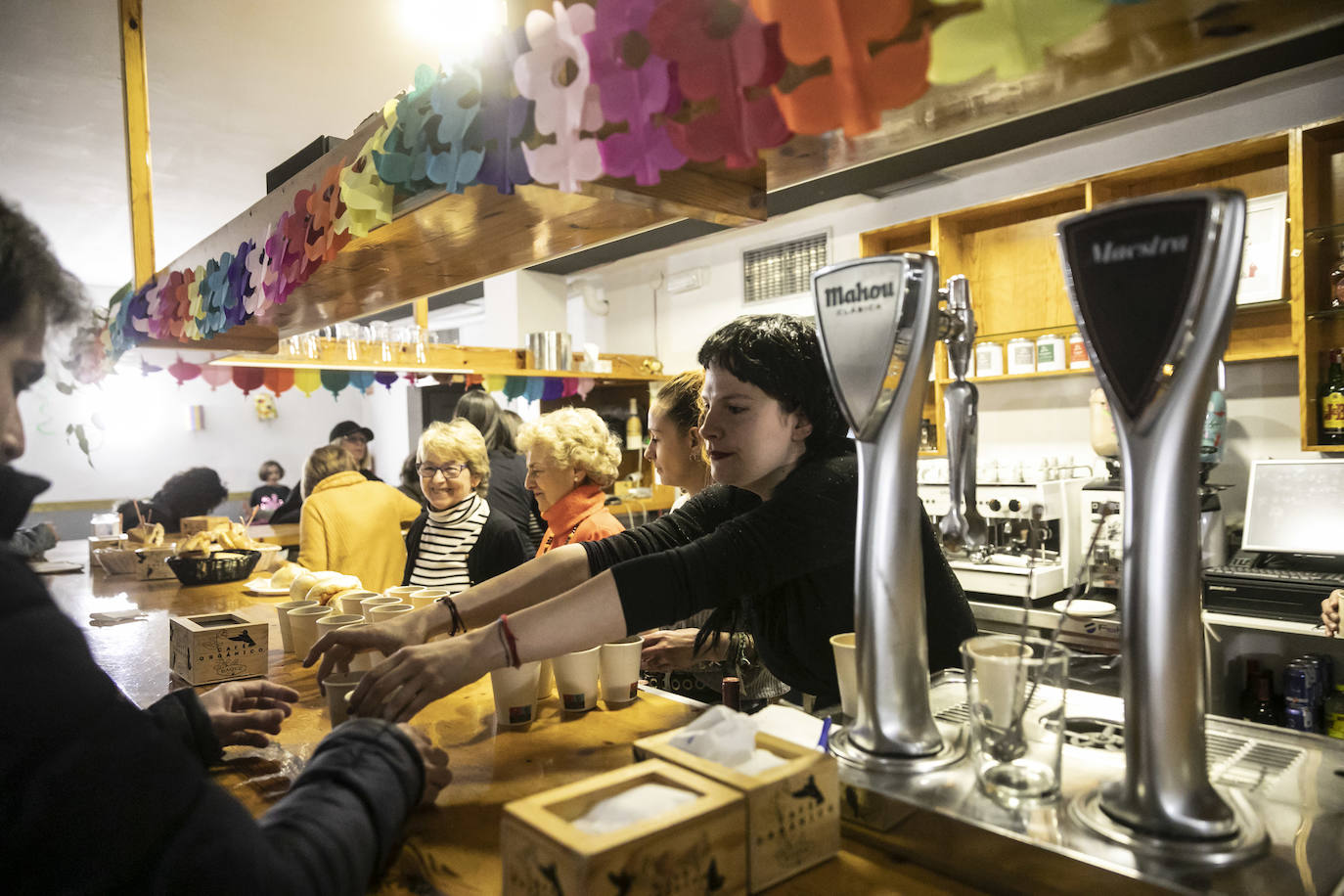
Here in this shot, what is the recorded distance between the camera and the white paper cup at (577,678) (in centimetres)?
129

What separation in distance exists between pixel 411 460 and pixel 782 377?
4109mm

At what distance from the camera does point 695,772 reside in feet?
2.62

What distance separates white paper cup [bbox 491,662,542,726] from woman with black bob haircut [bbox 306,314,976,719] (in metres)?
0.10

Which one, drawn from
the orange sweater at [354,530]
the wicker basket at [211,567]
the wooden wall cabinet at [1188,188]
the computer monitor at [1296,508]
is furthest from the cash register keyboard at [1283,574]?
the wicker basket at [211,567]

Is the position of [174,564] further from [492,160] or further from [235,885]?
[235,885]

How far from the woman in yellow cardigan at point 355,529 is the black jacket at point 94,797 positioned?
10.8ft

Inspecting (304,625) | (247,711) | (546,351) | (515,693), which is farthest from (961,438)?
(546,351)

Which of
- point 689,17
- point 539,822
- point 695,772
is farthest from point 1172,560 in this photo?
point 689,17

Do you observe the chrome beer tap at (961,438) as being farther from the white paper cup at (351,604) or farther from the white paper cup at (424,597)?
the white paper cup at (351,604)

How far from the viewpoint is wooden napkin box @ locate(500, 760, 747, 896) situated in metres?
0.65

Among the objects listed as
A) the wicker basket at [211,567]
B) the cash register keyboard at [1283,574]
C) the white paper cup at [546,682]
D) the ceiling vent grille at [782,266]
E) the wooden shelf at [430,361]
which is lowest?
the cash register keyboard at [1283,574]

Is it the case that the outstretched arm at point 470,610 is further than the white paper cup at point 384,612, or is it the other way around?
the white paper cup at point 384,612

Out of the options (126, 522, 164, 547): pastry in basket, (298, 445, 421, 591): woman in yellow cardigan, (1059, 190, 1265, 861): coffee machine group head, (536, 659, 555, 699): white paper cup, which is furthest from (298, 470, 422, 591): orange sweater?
(1059, 190, 1265, 861): coffee machine group head

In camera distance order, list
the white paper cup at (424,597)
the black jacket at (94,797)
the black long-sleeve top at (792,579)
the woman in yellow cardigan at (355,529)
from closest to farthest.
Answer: the black jacket at (94,797) < the black long-sleeve top at (792,579) < the white paper cup at (424,597) < the woman in yellow cardigan at (355,529)
